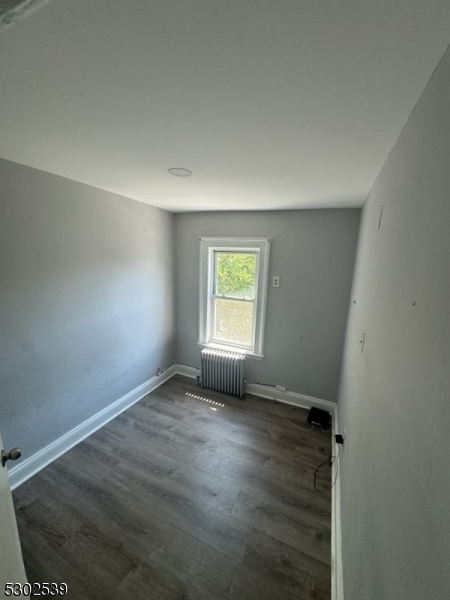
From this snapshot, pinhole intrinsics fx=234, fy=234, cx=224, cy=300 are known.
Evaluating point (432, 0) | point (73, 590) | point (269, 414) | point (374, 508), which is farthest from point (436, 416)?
point (269, 414)

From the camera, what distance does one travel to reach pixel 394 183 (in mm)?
1067

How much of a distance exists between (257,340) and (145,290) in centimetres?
154

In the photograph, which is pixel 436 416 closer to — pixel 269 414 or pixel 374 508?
pixel 374 508

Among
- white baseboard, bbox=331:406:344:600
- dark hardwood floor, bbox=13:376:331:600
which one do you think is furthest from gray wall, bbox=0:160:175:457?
white baseboard, bbox=331:406:344:600

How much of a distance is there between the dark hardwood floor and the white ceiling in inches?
Answer: 91.2

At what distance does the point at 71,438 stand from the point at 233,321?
6.91 ft

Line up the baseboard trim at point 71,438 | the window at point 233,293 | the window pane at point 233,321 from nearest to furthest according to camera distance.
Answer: the baseboard trim at point 71,438 → the window at point 233,293 → the window pane at point 233,321

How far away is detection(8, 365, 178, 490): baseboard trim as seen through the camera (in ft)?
5.93

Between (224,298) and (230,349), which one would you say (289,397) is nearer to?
(230,349)

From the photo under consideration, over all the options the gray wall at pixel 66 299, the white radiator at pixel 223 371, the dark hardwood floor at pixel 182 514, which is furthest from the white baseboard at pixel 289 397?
the gray wall at pixel 66 299

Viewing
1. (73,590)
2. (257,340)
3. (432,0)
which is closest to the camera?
(432,0)

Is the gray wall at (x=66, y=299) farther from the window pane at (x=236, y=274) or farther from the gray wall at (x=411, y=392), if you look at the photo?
the gray wall at (x=411, y=392)

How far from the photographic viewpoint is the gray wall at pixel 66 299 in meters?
1.66

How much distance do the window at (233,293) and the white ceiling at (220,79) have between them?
1521 mm
